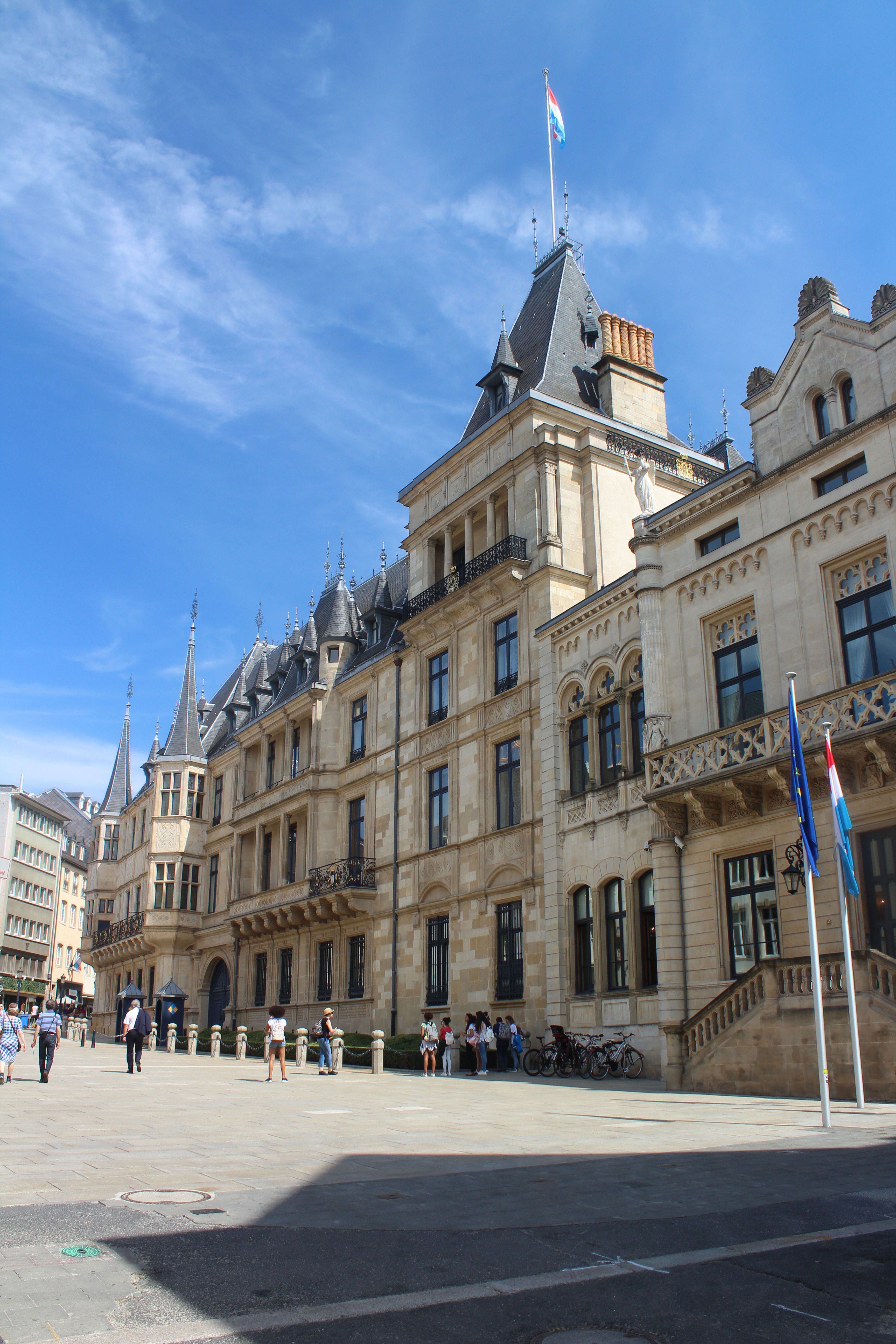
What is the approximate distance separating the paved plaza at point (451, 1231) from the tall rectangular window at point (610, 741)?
41.7 feet

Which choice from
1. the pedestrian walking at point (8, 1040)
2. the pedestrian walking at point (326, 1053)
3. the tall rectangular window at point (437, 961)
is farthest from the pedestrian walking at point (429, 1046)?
the pedestrian walking at point (8, 1040)

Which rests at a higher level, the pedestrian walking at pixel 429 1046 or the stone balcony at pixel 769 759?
the stone balcony at pixel 769 759

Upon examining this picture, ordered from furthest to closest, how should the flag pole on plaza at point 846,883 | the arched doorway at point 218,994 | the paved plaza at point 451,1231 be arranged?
the arched doorway at point 218,994 → the flag pole on plaza at point 846,883 → the paved plaza at point 451,1231

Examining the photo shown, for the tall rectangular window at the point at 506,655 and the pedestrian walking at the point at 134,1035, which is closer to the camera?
the pedestrian walking at the point at 134,1035

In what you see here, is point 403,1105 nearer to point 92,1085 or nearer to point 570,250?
point 92,1085

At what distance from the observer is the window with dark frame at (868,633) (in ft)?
63.2

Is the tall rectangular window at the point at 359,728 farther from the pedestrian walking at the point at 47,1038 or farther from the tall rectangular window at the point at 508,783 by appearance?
the pedestrian walking at the point at 47,1038


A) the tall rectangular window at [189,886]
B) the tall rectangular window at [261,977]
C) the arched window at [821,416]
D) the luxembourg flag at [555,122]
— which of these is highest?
the luxembourg flag at [555,122]

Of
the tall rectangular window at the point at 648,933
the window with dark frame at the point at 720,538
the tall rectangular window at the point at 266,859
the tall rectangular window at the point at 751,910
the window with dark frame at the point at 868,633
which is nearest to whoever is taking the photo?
the window with dark frame at the point at 868,633

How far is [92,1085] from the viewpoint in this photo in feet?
71.7

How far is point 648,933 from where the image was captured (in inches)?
958

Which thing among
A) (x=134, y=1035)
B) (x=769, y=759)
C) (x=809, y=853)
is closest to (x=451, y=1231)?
(x=809, y=853)

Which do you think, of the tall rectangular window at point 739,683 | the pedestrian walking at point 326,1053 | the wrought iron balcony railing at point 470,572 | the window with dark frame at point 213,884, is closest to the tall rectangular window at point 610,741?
the tall rectangular window at point 739,683

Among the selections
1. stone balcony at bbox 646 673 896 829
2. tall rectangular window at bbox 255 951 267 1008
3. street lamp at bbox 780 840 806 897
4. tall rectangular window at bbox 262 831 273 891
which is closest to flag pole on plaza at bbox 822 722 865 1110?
stone balcony at bbox 646 673 896 829
